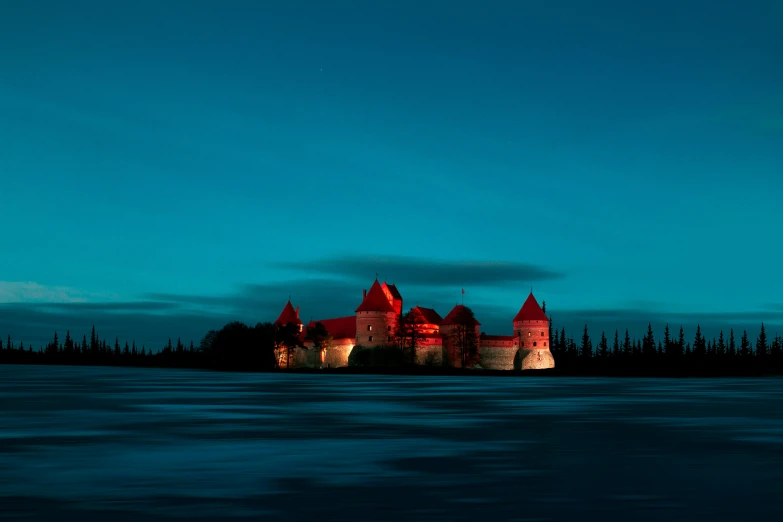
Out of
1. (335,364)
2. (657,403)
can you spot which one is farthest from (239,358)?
(657,403)

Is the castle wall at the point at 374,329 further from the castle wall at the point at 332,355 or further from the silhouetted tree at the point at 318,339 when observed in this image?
the castle wall at the point at 332,355

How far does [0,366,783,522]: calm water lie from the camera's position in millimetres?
11836

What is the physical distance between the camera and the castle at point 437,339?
131 meters

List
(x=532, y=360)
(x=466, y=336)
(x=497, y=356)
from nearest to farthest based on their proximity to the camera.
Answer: (x=466, y=336) < (x=497, y=356) < (x=532, y=360)

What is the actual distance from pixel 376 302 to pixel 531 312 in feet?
84.1

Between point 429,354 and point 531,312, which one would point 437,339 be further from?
point 531,312

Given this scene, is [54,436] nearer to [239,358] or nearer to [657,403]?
[657,403]

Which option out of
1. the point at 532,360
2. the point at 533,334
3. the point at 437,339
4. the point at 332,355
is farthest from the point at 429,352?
the point at 533,334

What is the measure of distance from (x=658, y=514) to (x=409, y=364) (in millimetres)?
117439

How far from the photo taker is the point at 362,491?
1343 cm

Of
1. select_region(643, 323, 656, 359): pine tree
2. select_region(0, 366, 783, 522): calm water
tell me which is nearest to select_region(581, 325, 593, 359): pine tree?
select_region(643, 323, 656, 359): pine tree

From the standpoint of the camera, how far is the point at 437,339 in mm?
133875

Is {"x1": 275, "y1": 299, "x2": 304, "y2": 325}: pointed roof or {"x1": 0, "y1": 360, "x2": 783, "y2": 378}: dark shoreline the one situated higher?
{"x1": 275, "y1": 299, "x2": 304, "y2": 325}: pointed roof

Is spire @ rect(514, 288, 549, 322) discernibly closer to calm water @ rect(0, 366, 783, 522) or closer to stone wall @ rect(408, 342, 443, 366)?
stone wall @ rect(408, 342, 443, 366)
